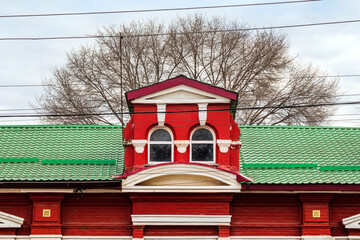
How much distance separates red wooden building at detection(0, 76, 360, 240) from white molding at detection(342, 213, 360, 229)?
27mm

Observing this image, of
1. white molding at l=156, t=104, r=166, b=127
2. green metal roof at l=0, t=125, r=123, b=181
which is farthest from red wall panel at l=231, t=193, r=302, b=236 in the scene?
green metal roof at l=0, t=125, r=123, b=181

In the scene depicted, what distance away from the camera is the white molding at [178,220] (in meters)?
15.7

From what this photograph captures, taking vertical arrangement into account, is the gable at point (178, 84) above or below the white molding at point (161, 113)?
above

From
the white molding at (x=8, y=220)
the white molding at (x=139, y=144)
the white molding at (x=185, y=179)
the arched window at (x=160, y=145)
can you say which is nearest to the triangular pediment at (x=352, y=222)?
the white molding at (x=185, y=179)

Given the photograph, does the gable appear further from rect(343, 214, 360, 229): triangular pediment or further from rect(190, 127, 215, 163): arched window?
rect(343, 214, 360, 229): triangular pediment

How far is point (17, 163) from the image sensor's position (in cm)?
1659

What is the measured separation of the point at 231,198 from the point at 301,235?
2.20 m

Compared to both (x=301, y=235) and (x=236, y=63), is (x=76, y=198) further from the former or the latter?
(x=236, y=63)

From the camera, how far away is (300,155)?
17.4m

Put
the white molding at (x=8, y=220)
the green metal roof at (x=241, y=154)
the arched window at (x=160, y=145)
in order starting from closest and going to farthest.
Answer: the white molding at (x=8, y=220), the green metal roof at (x=241, y=154), the arched window at (x=160, y=145)

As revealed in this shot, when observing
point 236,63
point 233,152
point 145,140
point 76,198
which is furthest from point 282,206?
point 236,63

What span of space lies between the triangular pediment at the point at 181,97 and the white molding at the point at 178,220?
3121mm

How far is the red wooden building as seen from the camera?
15.5m

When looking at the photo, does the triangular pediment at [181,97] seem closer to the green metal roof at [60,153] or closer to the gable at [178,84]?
the gable at [178,84]
